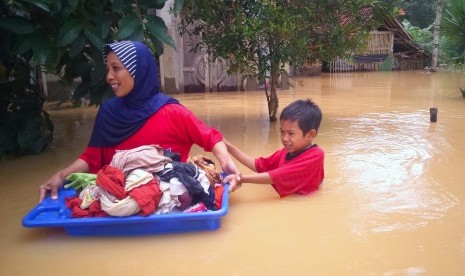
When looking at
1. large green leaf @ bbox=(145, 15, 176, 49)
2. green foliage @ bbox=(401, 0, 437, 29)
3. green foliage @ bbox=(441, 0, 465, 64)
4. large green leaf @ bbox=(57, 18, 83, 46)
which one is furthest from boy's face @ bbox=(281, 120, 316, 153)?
green foliage @ bbox=(401, 0, 437, 29)

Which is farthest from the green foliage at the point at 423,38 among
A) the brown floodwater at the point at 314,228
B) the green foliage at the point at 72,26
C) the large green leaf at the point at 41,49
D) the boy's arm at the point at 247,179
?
the large green leaf at the point at 41,49

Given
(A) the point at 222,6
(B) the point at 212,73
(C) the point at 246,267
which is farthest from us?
(B) the point at 212,73

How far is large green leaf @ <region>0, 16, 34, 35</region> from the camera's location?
348 centimetres

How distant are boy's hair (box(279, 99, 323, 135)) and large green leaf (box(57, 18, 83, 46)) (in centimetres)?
177

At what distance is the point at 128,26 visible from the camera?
3.43 m

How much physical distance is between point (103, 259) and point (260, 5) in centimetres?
386

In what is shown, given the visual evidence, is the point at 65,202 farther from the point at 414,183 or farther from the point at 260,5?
the point at 260,5

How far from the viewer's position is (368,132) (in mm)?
5871

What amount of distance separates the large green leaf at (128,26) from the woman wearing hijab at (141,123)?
0.28m

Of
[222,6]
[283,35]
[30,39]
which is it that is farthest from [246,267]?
[222,6]

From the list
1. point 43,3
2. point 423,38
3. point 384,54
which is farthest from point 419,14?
point 43,3

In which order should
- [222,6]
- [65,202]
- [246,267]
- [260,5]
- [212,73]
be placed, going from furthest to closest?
[212,73], [222,6], [260,5], [65,202], [246,267]

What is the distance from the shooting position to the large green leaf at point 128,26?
3.39 m

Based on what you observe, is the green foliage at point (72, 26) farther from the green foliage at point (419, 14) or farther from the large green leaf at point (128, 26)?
the green foliage at point (419, 14)
